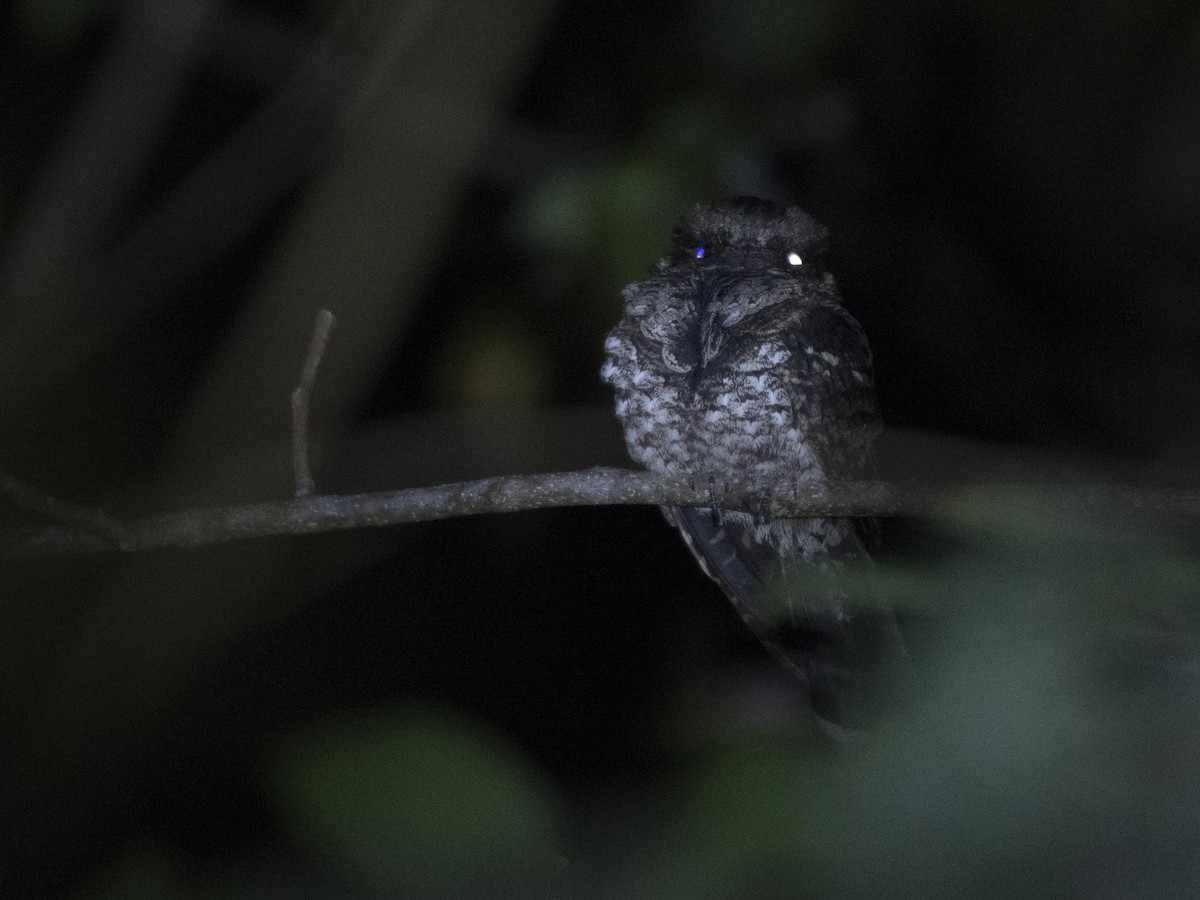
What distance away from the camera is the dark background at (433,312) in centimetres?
268

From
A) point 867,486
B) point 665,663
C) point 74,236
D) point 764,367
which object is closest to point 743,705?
point 867,486

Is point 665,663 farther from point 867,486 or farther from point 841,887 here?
point 841,887

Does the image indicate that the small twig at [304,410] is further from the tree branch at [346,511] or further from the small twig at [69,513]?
the small twig at [69,513]

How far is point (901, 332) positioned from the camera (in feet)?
12.6

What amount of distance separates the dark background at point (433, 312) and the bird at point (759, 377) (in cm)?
15

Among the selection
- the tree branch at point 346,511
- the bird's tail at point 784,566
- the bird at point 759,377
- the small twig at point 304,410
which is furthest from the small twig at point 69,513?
the bird's tail at point 784,566

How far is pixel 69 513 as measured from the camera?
2002 millimetres

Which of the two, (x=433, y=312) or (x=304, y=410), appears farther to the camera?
(x=433, y=312)

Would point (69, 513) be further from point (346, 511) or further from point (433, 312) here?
point (433, 312)

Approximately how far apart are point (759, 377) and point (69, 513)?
1.54 m

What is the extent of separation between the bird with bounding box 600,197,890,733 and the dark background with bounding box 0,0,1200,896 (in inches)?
5.8

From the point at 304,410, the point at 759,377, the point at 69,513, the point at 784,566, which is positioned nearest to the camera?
the point at 69,513

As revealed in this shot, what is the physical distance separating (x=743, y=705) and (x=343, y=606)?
366cm

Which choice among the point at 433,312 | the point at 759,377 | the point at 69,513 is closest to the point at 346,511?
the point at 69,513
